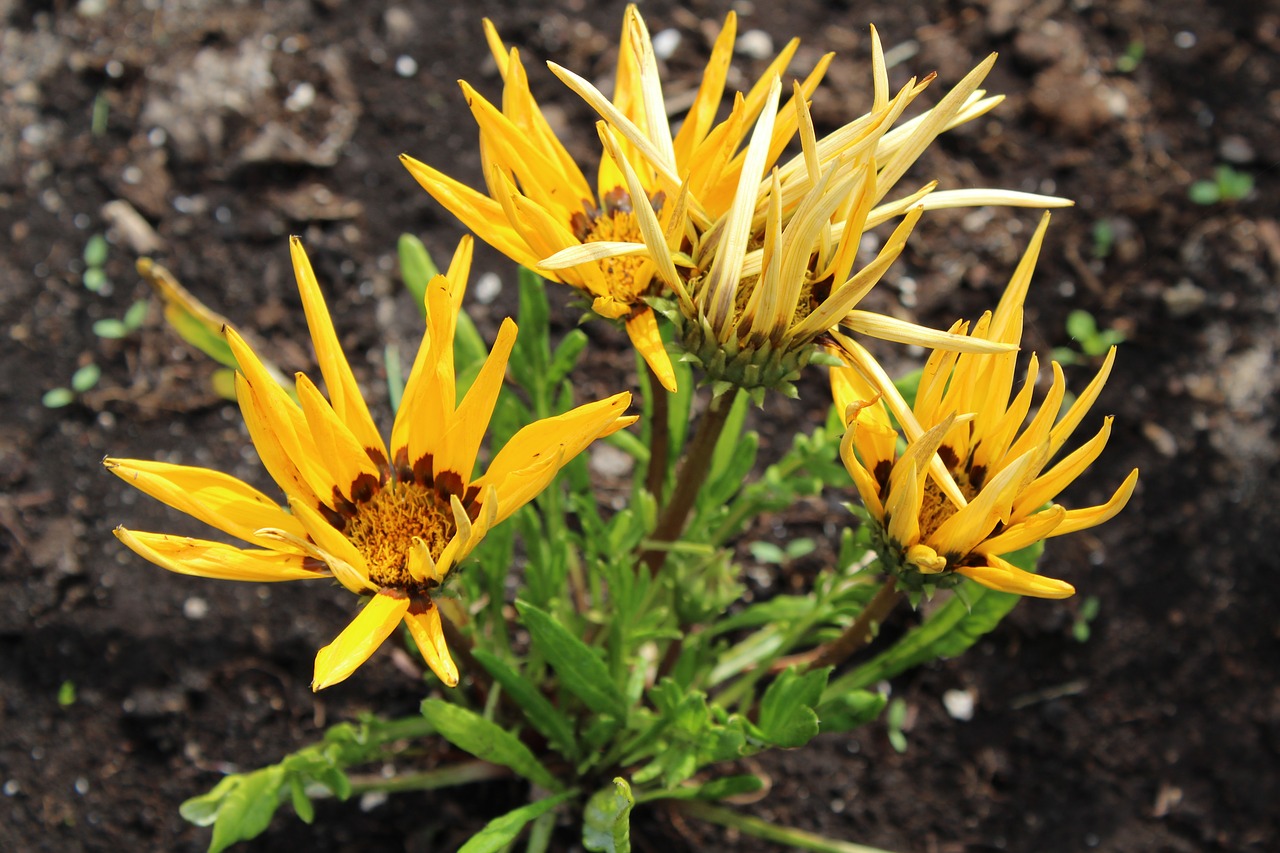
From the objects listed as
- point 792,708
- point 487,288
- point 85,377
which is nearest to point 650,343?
point 792,708

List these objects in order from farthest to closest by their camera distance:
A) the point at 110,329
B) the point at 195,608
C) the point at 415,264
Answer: the point at 110,329 → the point at 195,608 → the point at 415,264

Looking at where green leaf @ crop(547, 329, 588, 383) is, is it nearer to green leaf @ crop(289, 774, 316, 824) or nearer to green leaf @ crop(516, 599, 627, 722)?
green leaf @ crop(516, 599, 627, 722)

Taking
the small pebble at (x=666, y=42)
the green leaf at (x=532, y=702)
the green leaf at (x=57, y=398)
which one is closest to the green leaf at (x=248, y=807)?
the green leaf at (x=532, y=702)

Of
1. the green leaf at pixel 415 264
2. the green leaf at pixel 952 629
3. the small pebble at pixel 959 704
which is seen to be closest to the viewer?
the green leaf at pixel 952 629

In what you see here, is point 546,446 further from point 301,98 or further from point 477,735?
point 301,98

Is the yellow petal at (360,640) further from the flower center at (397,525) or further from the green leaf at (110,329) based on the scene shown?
the green leaf at (110,329)
